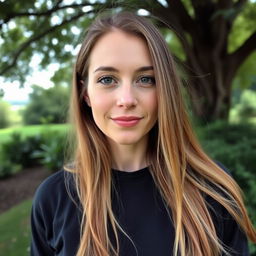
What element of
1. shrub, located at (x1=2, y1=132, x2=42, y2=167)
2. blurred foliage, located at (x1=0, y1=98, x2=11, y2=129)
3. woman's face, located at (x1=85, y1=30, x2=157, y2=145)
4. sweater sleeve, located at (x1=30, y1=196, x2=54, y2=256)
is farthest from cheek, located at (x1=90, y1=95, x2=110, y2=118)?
blurred foliage, located at (x1=0, y1=98, x2=11, y2=129)

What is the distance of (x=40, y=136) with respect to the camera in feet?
35.6

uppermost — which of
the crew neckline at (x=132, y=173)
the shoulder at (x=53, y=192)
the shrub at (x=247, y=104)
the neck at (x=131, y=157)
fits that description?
the neck at (x=131, y=157)

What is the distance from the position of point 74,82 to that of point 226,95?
576 centimetres

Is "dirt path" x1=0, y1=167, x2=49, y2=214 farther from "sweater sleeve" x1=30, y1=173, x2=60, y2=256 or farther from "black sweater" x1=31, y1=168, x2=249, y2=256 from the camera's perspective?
"black sweater" x1=31, y1=168, x2=249, y2=256

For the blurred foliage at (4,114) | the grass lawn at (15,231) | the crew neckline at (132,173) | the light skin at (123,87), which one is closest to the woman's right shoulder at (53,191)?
the crew neckline at (132,173)

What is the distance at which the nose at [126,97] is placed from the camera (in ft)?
4.51

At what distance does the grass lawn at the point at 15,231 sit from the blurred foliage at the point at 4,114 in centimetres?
1920

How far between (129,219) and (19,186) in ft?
23.4

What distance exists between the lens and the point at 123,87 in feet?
4.61

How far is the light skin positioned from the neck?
0.21 m

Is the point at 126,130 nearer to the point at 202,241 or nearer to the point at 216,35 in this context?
the point at 202,241

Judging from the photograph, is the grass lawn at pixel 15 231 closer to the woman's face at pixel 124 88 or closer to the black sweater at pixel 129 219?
the black sweater at pixel 129 219

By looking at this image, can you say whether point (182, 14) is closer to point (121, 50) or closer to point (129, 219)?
point (121, 50)

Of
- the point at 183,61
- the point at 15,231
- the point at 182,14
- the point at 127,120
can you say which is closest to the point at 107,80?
the point at 127,120
